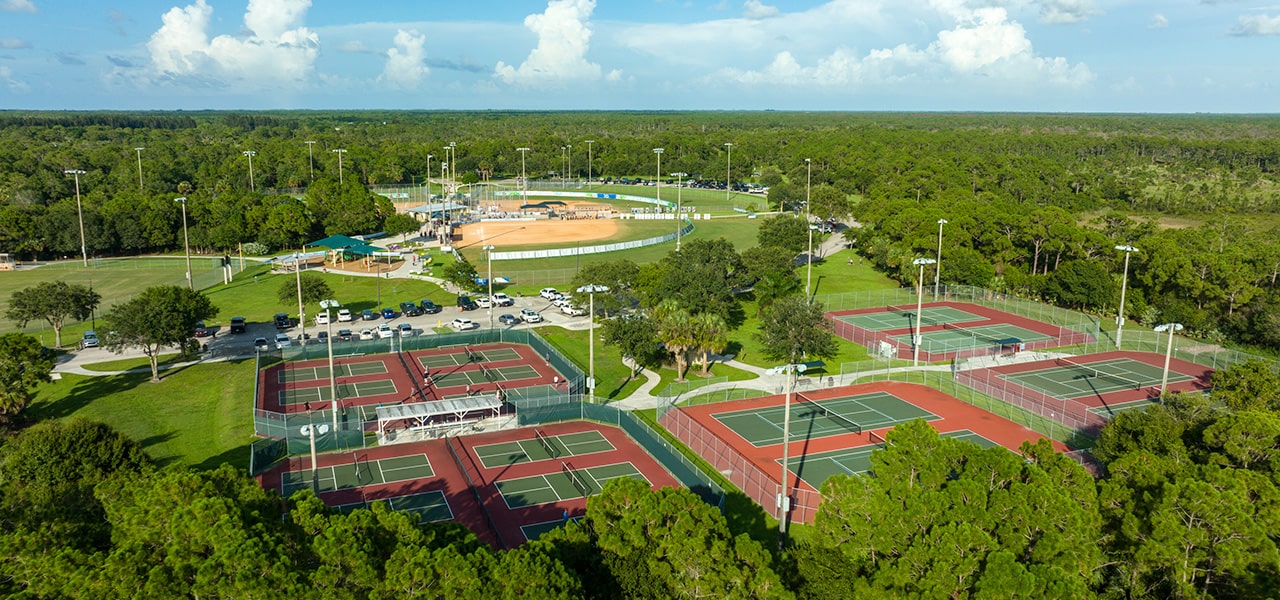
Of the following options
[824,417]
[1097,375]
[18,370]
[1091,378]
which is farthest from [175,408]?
[1097,375]

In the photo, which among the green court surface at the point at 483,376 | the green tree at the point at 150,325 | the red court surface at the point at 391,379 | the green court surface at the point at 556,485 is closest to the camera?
the green court surface at the point at 556,485

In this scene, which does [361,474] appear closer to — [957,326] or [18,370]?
[18,370]

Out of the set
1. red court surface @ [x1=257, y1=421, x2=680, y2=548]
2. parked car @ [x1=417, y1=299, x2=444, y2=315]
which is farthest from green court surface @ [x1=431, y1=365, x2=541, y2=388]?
parked car @ [x1=417, y1=299, x2=444, y2=315]

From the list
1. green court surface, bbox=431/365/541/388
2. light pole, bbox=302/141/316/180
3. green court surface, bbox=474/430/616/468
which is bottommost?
green court surface, bbox=474/430/616/468

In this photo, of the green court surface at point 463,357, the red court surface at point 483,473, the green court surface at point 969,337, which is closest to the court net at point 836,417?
the red court surface at point 483,473

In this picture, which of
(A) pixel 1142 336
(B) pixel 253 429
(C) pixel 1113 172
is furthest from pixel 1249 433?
(C) pixel 1113 172

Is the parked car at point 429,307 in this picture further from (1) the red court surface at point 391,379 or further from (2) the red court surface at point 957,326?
(2) the red court surface at point 957,326

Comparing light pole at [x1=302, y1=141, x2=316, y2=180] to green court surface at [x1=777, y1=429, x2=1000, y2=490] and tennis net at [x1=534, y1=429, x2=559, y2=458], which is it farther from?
green court surface at [x1=777, y1=429, x2=1000, y2=490]
